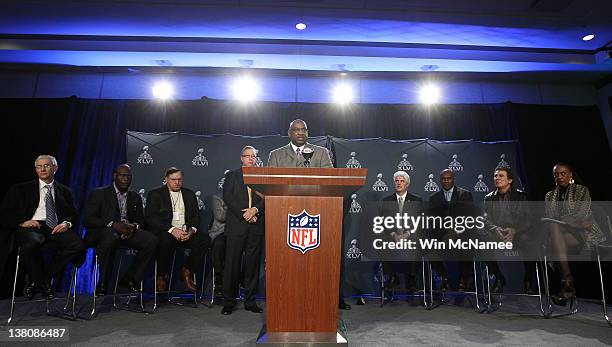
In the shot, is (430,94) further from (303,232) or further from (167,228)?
(303,232)

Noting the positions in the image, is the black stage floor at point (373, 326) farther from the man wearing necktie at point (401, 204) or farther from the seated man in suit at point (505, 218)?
the man wearing necktie at point (401, 204)

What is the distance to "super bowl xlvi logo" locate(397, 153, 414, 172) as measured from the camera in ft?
17.1

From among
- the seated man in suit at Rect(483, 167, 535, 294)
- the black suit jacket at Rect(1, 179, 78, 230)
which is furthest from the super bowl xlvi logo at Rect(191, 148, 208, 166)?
the seated man in suit at Rect(483, 167, 535, 294)

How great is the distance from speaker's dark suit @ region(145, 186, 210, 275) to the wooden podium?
8.28 ft

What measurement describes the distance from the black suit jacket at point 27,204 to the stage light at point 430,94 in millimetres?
5743

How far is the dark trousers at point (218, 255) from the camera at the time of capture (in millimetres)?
4250

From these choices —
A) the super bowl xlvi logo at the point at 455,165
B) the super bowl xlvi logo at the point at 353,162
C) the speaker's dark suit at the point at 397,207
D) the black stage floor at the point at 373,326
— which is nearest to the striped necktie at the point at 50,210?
the black stage floor at the point at 373,326

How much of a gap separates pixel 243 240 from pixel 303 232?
1887 millimetres

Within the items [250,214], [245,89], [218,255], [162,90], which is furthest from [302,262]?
[162,90]

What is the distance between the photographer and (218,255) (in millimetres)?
4309

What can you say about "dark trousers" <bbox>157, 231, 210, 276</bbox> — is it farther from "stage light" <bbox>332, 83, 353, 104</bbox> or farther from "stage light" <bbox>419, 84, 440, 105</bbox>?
"stage light" <bbox>419, 84, 440, 105</bbox>

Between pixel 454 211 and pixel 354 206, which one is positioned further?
pixel 354 206

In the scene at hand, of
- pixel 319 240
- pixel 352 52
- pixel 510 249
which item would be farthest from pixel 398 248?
pixel 352 52

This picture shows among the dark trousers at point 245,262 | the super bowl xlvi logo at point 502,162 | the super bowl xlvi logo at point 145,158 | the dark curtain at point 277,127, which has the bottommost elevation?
the dark trousers at point 245,262
